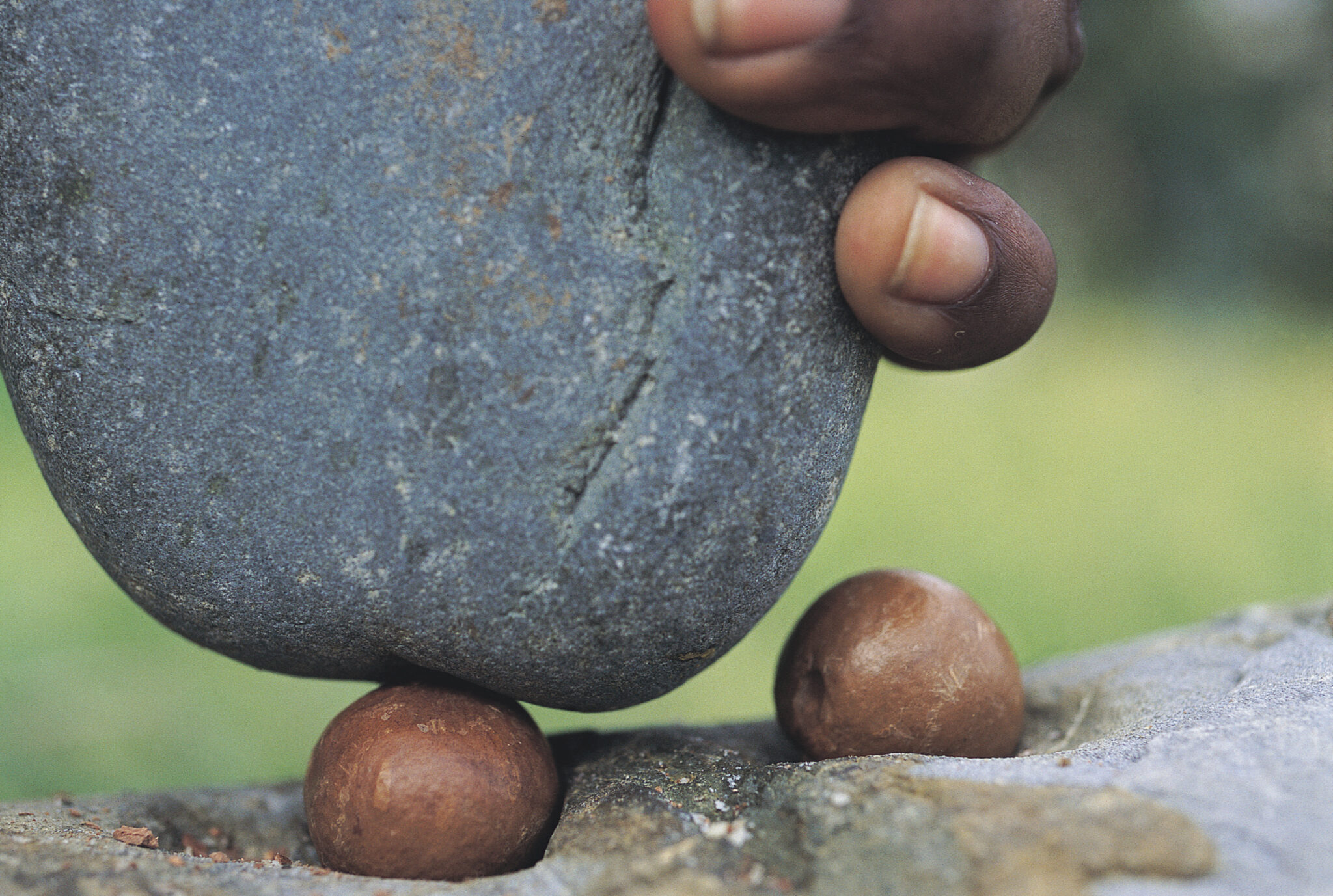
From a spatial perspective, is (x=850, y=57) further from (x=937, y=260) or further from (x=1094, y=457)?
(x=1094, y=457)

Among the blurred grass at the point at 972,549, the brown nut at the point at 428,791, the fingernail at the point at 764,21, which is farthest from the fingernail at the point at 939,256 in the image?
the blurred grass at the point at 972,549

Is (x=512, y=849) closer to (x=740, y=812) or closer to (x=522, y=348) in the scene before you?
(x=740, y=812)

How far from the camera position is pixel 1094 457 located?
186 inches

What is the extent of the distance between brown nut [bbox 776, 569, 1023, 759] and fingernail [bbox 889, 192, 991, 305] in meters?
0.58

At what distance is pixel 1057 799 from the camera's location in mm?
1290

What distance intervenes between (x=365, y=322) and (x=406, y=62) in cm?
36

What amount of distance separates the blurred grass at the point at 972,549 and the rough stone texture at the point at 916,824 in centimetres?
119

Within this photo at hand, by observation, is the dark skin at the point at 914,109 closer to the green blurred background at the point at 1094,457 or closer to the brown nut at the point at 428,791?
the brown nut at the point at 428,791

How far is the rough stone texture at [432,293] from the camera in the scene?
4.67ft

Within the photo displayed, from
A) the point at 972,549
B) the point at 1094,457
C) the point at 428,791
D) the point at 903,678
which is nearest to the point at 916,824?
the point at 903,678

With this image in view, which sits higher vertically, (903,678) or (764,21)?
(764,21)

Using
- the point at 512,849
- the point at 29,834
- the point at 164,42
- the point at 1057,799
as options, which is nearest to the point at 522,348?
the point at 164,42

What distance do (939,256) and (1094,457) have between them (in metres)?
3.67

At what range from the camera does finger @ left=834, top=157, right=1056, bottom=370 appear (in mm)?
1425
